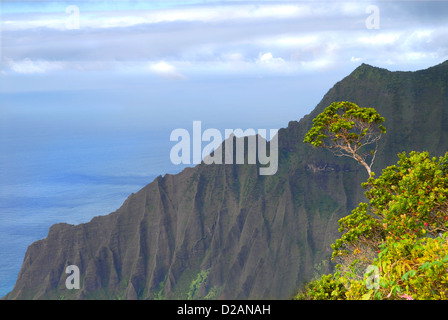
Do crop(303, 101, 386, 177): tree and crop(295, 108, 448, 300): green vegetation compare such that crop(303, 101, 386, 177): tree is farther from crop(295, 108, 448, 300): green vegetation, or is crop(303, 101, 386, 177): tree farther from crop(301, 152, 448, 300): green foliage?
crop(295, 108, 448, 300): green vegetation

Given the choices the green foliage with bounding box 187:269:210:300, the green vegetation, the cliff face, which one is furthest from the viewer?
the green foliage with bounding box 187:269:210:300

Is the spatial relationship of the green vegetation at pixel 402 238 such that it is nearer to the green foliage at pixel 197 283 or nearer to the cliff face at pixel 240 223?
the cliff face at pixel 240 223

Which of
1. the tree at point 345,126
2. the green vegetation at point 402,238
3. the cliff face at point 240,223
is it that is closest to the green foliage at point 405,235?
the green vegetation at point 402,238

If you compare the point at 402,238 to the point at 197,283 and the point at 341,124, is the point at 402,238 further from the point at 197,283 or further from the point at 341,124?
the point at 197,283

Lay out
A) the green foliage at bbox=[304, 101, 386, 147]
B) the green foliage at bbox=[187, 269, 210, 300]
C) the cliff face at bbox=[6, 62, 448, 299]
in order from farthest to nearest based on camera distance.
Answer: the green foliage at bbox=[187, 269, 210, 300] < the cliff face at bbox=[6, 62, 448, 299] < the green foliage at bbox=[304, 101, 386, 147]

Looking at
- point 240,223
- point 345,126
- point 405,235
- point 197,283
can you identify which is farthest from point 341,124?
point 197,283

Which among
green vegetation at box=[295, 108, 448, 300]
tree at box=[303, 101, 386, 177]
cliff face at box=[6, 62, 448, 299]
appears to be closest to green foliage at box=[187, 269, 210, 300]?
cliff face at box=[6, 62, 448, 299]
